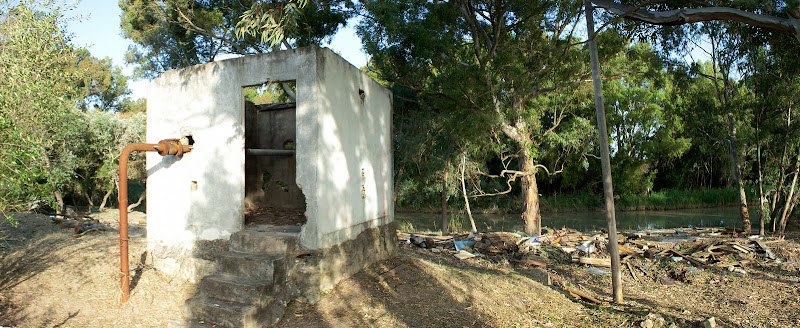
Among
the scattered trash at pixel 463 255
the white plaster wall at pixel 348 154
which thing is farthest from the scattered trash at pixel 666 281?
the white plaster wall at pixel 348 154

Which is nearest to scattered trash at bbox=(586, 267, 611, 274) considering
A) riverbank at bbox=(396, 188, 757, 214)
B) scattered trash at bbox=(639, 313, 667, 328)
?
scattered trash at bbox=(639, 313, 667, 328)

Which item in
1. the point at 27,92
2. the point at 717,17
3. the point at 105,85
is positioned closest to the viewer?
the point at 27,92

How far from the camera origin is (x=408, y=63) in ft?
45.5

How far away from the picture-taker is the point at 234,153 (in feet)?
20.4

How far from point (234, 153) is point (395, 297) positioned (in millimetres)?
2714

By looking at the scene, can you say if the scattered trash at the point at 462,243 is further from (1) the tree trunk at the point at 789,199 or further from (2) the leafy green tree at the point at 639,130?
(2) the leafy green tree at the point at 639,130

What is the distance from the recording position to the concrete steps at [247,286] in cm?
517

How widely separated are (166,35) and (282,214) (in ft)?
46.8

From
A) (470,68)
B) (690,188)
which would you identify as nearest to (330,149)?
(470,68)

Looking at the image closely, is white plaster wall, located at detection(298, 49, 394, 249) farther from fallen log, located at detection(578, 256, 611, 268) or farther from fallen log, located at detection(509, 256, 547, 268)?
fallen log, located at detection(578, 256, 611, 268)

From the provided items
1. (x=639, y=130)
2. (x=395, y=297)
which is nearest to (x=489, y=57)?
(x=395, y=297)

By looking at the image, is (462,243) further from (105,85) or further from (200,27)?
(105,85)

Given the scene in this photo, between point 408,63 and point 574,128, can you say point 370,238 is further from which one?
point 574,128

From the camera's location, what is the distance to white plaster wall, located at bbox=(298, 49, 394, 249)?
5.90m
